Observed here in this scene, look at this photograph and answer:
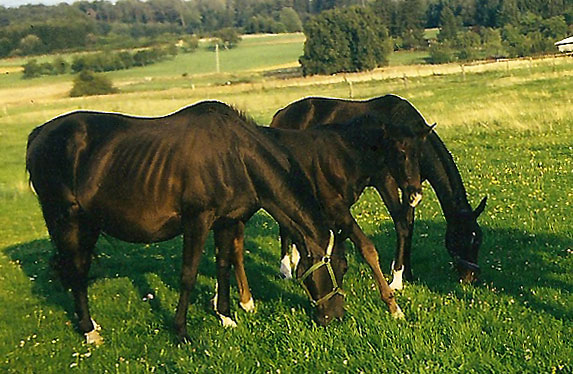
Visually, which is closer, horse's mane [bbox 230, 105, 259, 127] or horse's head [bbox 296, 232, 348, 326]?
horse's head [bbox 296, 232, 348, 326]

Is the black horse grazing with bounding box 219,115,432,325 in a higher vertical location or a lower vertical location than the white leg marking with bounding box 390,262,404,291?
higher

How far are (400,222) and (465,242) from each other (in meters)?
0.84

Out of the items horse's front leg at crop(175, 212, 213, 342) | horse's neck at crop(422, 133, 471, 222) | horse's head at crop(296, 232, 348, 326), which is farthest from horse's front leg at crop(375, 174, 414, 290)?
horse's front leg at crop(175, 212, 213, 342)

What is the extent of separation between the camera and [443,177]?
7949 mm

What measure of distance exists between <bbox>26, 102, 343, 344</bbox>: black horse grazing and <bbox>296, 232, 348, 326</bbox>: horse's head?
1 cm

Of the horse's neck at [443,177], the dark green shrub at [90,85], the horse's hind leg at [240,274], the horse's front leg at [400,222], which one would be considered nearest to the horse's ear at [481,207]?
the horse's neck at [443,177]

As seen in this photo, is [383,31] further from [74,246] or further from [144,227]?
[144,227]

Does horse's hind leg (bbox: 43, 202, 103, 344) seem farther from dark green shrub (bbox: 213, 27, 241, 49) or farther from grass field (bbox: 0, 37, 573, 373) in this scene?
dark green shrub (bbox: 213, 27, 241, 49)

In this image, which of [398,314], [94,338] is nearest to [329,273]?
[398,314]

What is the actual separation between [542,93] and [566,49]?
4144cm

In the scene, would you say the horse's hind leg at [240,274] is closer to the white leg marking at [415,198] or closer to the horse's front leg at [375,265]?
the horse's front leg at [375,265]

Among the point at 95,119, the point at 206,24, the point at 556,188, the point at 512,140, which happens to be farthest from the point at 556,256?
the point at 206,24

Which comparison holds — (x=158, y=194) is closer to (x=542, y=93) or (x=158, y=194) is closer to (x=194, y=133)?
(x=194, y=133)

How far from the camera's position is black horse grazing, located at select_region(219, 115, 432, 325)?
6727mm
